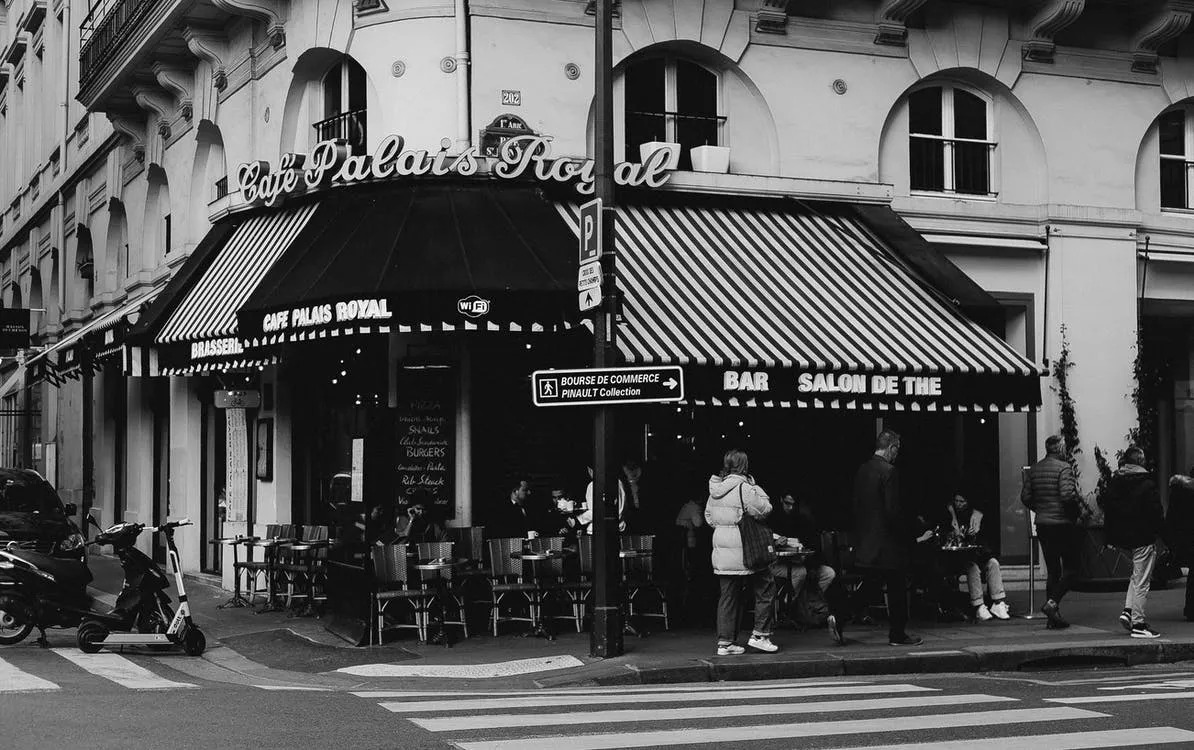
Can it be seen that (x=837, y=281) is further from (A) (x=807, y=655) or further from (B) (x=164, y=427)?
(B) (x=164, y=427)

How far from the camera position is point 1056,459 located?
14.9 metres

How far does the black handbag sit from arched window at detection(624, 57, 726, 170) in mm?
5505

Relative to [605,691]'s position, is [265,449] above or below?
above

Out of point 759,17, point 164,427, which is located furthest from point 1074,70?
point 164,427

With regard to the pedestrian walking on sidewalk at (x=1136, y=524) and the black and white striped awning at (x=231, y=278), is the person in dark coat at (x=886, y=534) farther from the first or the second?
the black and white striped awning at (x=231, y=278)

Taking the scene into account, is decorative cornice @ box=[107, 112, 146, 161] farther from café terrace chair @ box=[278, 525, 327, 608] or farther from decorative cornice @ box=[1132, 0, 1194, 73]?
decorative cornice @ box=[1132, 0, 1194, 73]

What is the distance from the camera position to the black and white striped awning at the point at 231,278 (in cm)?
1584

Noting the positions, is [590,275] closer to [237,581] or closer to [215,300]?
[215,300]

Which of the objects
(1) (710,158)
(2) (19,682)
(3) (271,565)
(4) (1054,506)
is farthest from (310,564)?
(4) (1054,506)

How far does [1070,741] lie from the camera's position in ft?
27.3

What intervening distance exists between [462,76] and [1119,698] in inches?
360

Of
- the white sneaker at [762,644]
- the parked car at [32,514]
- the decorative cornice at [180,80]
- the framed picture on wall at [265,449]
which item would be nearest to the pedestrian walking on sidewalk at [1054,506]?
the white sneaker at [762,644]

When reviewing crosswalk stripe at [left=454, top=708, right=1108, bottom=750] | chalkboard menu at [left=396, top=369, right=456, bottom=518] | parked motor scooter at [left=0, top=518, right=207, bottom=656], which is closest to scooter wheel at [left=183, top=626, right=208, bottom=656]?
parked motor scooter at [left=0, top=518, right=207, bottom=656]

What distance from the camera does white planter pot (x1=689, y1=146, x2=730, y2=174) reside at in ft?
53.4
